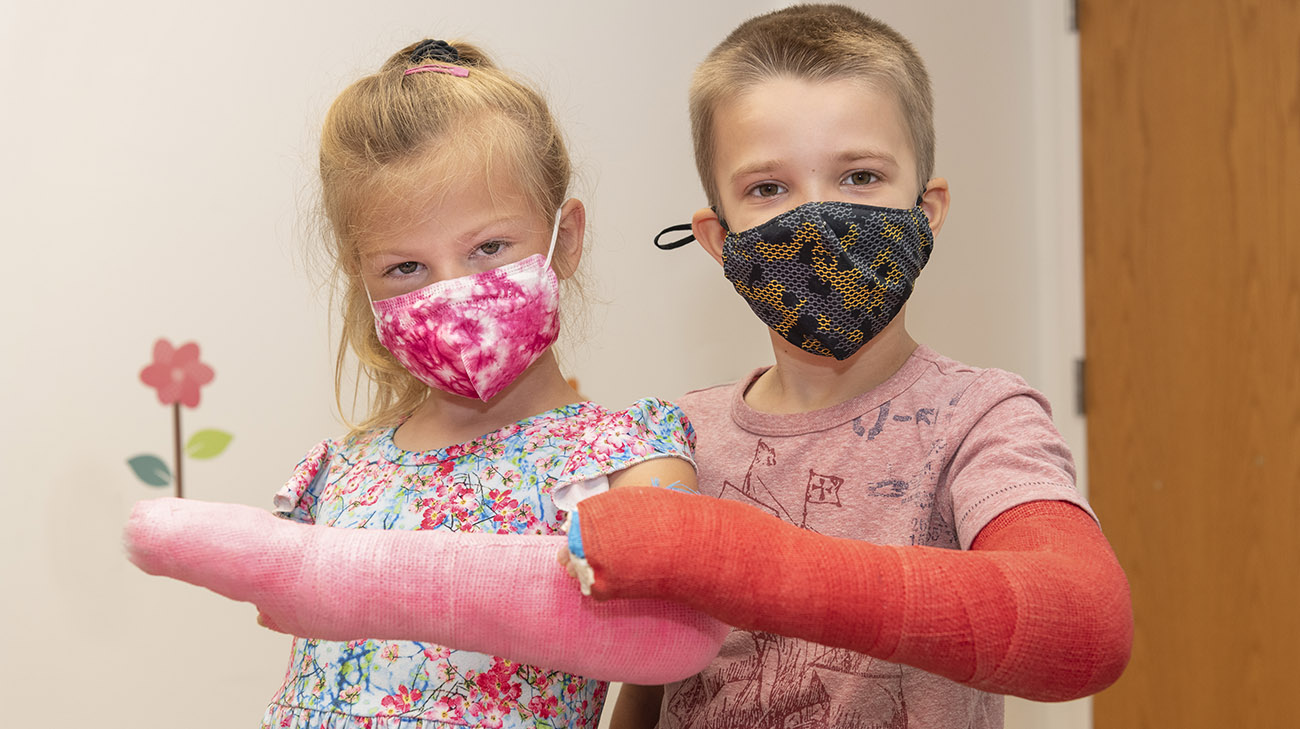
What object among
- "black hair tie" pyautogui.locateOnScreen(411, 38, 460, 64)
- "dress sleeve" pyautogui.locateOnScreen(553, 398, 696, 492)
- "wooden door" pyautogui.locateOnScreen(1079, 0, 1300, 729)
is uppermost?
"black hair tie" pyautogui.locateOnScreen(411, 38, 460, 64)

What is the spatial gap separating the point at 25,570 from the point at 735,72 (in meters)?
1.01

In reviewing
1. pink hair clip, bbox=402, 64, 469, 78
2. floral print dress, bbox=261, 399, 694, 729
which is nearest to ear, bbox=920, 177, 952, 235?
floral print dress, bbox=261, 399, 694, 729

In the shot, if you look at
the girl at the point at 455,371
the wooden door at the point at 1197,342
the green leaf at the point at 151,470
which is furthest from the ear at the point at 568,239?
the wooden door at the point at 1197,342

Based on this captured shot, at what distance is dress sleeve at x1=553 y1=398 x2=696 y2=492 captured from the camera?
2.96 feet

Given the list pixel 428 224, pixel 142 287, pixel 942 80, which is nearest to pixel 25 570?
pixel 142 287

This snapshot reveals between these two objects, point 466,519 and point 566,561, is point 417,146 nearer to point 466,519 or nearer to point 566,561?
point 466,519

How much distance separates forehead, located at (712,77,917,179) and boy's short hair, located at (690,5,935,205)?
1 centimetres

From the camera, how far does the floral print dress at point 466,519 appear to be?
0.89m

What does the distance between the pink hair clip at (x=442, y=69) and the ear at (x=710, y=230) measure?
27cm

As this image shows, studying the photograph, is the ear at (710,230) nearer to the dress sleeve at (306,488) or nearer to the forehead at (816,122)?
the forehead at (816,122)

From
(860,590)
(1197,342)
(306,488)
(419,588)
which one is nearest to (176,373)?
(306,488)

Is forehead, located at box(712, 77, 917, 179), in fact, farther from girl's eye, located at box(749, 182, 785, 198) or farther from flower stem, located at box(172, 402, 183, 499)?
flower stem, located at box(172, 402, 183, 499)

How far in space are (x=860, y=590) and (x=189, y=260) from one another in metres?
1.09

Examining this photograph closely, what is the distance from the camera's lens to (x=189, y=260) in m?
1.39
